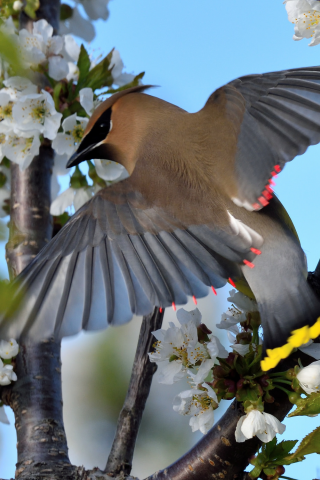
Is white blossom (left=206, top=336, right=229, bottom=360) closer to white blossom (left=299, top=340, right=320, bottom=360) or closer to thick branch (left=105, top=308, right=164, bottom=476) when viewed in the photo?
white blossom (left=299, top=340, right=320, bottom=360)

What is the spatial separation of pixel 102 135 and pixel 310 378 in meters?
1.43

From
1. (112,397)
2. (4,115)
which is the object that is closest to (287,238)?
(4,115)

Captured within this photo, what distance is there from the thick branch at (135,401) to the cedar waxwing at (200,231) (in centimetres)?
23

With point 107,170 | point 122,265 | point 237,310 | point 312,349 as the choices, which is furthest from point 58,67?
point 312,349

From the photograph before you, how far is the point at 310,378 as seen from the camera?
1290 mm

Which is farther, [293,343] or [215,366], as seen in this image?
[215,366]

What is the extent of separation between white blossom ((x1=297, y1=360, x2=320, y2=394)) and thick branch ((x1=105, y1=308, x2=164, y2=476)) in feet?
2.03

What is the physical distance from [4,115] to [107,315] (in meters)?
1.29

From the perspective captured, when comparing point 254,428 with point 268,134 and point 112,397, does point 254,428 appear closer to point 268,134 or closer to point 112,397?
point 268,134

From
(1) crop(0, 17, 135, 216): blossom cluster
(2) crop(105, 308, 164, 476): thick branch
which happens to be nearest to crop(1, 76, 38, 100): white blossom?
(1) crop(0, 17, 135, 216): blossom cluster

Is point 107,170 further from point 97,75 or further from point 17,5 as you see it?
point 17,5

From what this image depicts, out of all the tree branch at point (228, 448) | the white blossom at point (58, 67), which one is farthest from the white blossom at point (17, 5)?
the tree branch at point (228, 448)

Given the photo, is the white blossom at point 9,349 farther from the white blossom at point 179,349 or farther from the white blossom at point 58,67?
the white blossom at point 58,67

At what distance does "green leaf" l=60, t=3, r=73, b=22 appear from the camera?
10.8 feet
